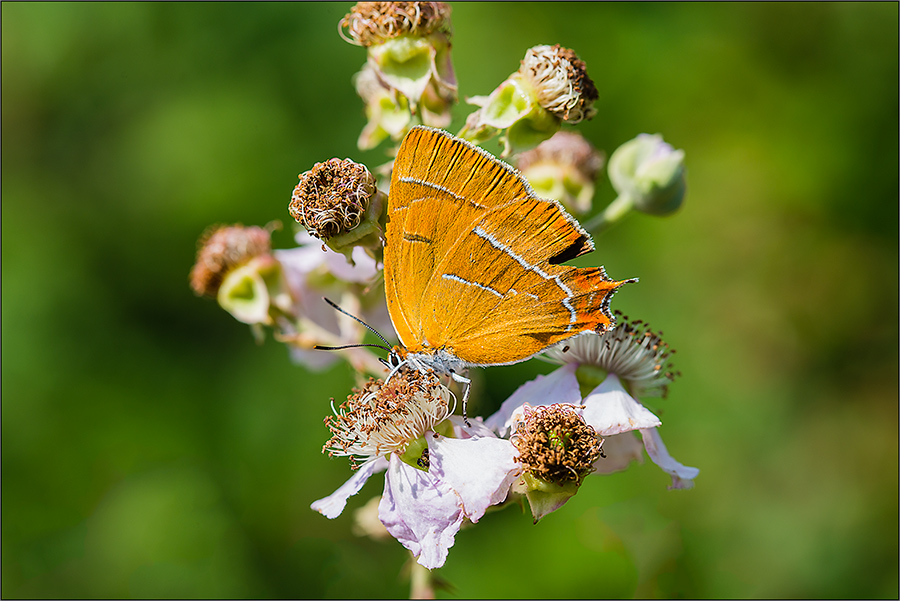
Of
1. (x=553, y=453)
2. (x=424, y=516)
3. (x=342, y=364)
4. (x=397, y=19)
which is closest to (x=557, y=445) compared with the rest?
(x=553, y=453)

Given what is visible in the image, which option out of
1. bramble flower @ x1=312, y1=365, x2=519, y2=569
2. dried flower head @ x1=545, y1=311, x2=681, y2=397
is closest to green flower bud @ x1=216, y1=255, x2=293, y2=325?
bramble flower @ x1=312, y1=365, x2=519, y2=569

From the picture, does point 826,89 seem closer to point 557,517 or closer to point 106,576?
point 557,517

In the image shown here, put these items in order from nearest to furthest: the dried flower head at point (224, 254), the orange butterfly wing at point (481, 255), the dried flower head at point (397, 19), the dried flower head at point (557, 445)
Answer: the dried flower head at point (557, 445) → the orange butterfly wing at point (481, 255) → the dried flower head at point (397, 19) → the dried flower head at point (224, 254)

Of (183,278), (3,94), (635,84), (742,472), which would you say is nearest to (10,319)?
(183,278)

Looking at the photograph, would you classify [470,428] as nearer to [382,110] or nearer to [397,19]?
[382,110]

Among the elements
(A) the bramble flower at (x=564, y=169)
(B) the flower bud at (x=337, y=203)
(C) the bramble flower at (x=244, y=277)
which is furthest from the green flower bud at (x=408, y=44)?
(C) the bramble flower at (x=244, y=277)

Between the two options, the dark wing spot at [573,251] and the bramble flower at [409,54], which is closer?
the dark wing spot at [573,251]

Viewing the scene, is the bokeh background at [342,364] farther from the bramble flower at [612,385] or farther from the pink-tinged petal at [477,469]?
the pink-tinged petal at [477,469]
